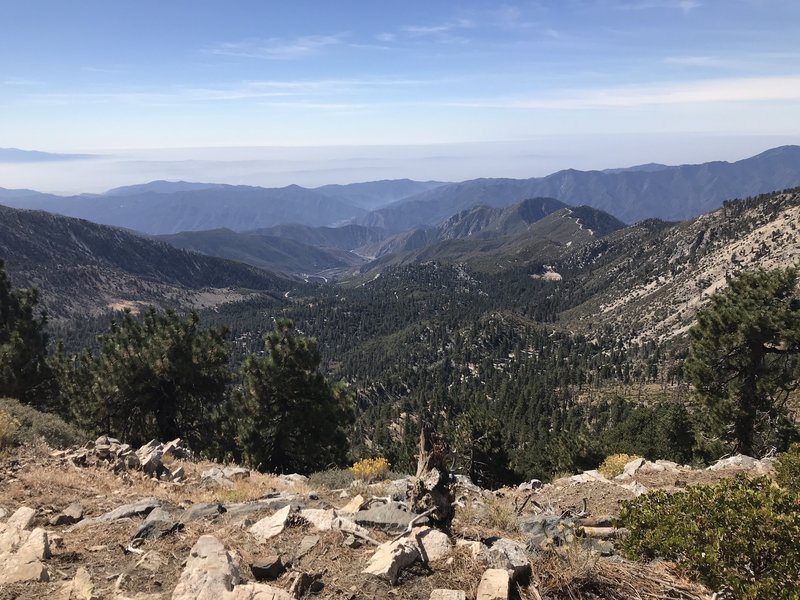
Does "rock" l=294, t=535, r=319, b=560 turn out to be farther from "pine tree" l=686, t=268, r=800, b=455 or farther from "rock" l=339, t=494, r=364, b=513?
"pine tree" l=686, t=268, r=800, b=455

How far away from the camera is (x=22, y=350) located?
2419cm

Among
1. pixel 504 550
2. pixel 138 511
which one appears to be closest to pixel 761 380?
pixel 504 550

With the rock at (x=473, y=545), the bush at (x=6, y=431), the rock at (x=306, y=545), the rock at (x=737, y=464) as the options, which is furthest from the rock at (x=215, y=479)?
the rock at (x=737, y=464)

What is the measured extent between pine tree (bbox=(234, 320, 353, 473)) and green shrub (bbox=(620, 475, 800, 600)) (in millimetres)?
16984

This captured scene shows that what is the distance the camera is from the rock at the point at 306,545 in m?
6.83

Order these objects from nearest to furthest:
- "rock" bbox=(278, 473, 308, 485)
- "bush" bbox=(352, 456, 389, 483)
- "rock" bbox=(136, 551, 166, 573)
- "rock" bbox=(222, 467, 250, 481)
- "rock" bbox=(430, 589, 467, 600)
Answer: "rock" bbox=(430, 589, 467, 600) < "rock" bbox=(136, 551, 166, 573) < "rock" bbox=(222, 467, 250, 481) < "rock" bbox=(278, 473, 308, 485) < "bush" bbox=(352, 456, 389, 483)

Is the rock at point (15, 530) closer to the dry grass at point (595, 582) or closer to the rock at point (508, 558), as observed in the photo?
the rock at point (508, 558)

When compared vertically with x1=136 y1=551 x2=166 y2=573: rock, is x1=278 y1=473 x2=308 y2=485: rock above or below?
below

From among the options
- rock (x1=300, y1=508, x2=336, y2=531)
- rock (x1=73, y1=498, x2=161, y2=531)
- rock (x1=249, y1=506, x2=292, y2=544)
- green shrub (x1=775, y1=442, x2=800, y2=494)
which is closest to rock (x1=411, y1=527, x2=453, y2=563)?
rock (x1=300, y1=508, x2=336, y2=531)

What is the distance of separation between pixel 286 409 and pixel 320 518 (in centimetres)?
1503

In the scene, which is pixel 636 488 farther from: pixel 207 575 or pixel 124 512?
pixel 124 512

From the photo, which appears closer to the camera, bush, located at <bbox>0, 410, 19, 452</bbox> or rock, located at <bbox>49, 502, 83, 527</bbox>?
rock, located at <bbox>49, 502, 83, 527</bbox>

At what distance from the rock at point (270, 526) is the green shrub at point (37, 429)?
1025cm

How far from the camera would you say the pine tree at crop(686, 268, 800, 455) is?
1998 centimetres
